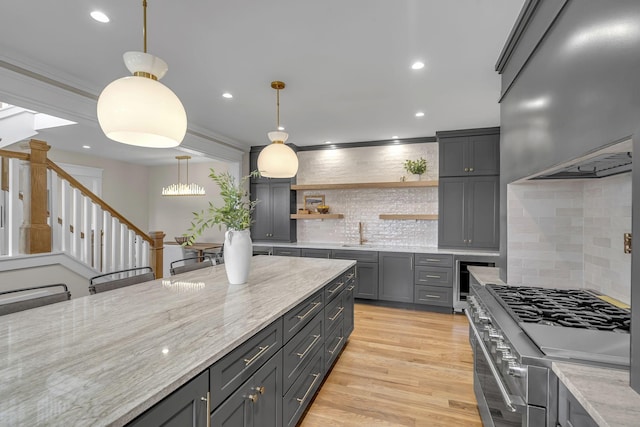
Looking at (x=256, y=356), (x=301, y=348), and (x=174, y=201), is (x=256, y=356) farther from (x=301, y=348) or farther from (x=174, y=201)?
(x=174, y=201)

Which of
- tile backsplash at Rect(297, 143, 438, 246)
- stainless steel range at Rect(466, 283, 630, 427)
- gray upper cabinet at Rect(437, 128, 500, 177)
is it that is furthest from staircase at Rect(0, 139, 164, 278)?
gray upper cabinet at Rect(437, 128, 500, 177)

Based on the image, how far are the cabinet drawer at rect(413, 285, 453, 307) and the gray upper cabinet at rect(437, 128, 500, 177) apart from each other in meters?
1.72

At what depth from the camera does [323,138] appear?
16.9 feet

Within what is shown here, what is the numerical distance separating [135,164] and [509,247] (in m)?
8.22

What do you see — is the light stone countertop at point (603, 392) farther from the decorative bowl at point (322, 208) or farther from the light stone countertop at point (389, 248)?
the decorative bowl at point (322, 208)

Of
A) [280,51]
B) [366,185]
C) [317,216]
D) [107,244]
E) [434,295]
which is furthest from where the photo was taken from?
[317,216]

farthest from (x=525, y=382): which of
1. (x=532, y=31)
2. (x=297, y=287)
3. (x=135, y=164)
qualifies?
(x=135, y=164)

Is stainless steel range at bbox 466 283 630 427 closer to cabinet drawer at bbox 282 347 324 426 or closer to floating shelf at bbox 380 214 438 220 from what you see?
cabinet drawer at bbox 282 347 324 426

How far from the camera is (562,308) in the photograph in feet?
5.36

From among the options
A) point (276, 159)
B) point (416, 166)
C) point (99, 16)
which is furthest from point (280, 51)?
point (416, 166)

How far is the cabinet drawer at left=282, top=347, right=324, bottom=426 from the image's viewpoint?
5.61 feet

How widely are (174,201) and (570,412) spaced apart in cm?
829

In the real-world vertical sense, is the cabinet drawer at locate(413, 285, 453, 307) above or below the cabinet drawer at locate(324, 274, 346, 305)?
below

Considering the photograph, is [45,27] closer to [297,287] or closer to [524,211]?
[297,287]
